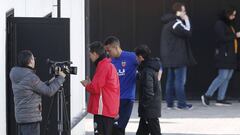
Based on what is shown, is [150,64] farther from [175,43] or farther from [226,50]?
[226,50]

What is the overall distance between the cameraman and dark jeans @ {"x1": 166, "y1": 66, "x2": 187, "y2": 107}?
6.74m

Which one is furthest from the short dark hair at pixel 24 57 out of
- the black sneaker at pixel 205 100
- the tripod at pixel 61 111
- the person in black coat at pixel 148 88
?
the black sneaker at pixel 205 100

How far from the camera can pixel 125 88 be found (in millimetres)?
10977

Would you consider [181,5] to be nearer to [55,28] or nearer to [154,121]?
[154,121]

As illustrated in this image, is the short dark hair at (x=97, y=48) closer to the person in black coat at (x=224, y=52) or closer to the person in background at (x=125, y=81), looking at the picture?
the person in background at (x=125, y=81)

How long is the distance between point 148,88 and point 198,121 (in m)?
3.41

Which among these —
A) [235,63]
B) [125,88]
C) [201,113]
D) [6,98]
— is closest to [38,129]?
[6,98]

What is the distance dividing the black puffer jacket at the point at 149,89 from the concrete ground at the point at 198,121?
1778mm

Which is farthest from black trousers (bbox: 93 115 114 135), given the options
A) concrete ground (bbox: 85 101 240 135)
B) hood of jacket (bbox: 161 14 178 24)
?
hood of jacket (bbox: 161 14 178 24)

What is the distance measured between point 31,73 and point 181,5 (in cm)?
684

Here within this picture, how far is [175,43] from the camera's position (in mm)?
15141

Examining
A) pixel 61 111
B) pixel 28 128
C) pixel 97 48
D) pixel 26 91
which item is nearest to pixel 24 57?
pixel 26 91

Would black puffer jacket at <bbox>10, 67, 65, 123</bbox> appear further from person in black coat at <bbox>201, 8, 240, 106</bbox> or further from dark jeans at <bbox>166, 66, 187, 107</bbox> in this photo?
person in black coat at <bbox>201, 8, 240, 106</bbox>

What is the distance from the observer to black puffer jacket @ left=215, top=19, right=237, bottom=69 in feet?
50.6
